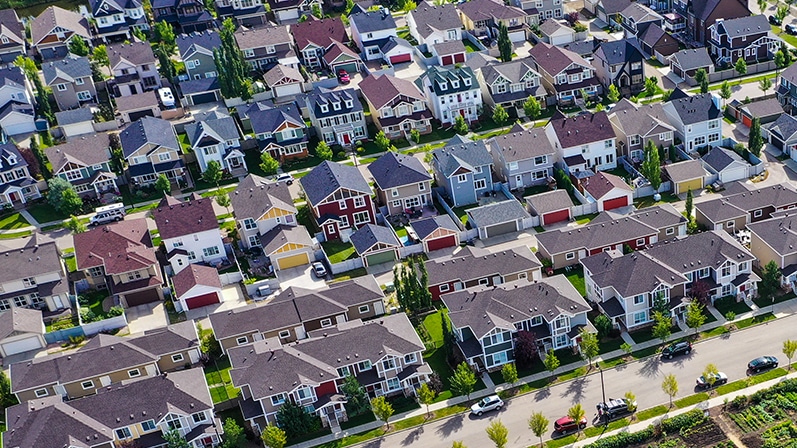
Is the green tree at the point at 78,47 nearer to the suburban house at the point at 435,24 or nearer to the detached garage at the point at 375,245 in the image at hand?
the suburban house at the point at 435,24

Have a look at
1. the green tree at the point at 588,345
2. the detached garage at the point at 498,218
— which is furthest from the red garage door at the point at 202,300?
the green tree at the point at 588,345

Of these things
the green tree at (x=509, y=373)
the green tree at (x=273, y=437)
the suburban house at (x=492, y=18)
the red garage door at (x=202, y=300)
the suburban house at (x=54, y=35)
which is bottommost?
the green tree at (x=509, y=373)

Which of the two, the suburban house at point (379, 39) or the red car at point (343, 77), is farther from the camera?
the suburban house at point (379, 39)

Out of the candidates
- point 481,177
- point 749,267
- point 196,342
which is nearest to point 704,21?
Result: point 481,177

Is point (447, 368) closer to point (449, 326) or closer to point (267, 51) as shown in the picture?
point (449, 326)

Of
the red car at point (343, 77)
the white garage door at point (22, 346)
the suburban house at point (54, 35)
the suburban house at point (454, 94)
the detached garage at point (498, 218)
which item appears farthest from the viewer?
the suburban house at point (54, 35)

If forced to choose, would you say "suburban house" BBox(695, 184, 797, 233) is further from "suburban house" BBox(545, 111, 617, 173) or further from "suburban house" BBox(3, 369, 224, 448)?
"suburban house" BBox(3, 369, 224, 448)

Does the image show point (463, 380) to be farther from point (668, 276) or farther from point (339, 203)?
point (339, 203)

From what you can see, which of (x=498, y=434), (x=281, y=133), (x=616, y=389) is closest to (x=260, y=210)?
(x=281, y=133)
